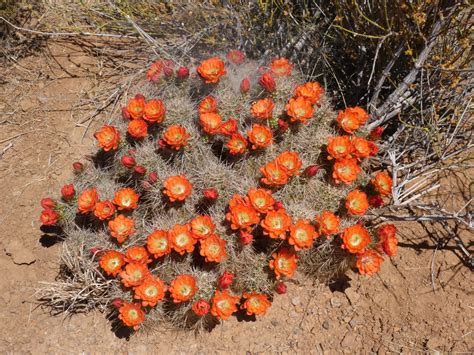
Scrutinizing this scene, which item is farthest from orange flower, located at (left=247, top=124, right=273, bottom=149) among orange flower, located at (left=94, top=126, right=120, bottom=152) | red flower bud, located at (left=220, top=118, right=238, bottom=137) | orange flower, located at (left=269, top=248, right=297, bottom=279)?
orange flower, located at (left=94, top=126, right=120, bottom=152)

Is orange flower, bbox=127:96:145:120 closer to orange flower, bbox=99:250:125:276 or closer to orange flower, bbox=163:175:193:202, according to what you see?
orange flower, bbox=163:175:193:202

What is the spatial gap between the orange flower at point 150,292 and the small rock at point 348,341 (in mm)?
1197

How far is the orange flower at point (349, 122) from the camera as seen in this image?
10.2ft

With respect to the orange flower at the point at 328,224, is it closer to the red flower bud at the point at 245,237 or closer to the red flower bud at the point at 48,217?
the red flower bud at the point at 245,237

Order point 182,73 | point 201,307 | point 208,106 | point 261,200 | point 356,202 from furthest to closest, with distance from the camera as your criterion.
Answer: point 182,73, point 208,106, point 356,202, point 261,200, point 201,307

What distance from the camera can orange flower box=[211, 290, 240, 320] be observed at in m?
2.72

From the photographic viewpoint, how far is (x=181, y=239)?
2.80m

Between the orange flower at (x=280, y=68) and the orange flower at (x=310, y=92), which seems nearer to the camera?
the orange flower at (x=310, y=92)

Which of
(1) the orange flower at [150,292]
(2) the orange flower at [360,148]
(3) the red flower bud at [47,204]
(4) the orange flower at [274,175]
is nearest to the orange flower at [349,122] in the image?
(2) the orange flower at [360,148]

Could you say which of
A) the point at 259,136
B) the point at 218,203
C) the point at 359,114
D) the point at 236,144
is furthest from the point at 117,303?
the point at 359,114

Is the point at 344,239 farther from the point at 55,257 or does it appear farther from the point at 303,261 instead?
the point at 55,257

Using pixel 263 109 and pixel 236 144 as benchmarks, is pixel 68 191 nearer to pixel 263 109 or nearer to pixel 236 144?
pixel 236 144

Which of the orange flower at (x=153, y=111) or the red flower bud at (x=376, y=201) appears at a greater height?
the orange flower at (x=153, y=111)

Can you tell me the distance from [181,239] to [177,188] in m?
0.31
